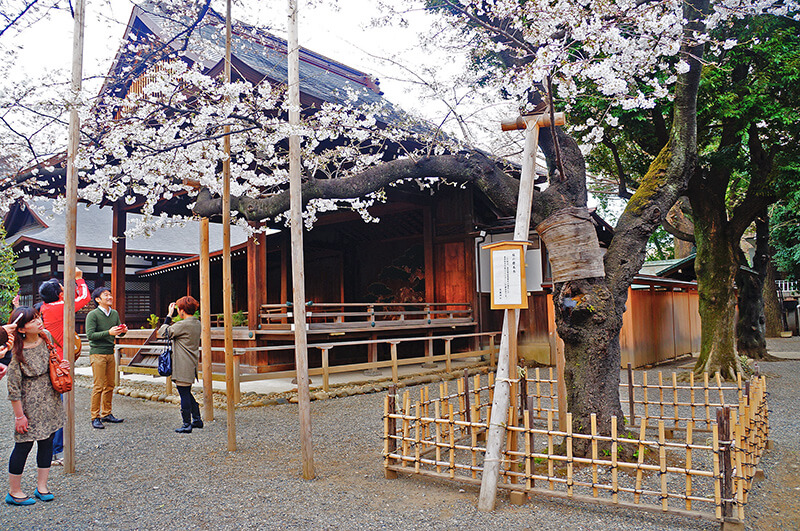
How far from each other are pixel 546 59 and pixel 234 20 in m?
4.35

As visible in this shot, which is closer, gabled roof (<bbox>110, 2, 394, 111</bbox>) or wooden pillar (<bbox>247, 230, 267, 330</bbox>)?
gabled roof (<bbox>110, 2, 394, 111</bbox>)

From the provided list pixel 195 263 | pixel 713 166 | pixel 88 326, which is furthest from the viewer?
pixel 195 263

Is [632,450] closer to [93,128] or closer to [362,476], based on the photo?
[362,476]

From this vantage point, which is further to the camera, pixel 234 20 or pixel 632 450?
pixel 234 20

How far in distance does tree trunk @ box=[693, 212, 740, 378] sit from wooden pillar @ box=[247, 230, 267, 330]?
8.86 meters

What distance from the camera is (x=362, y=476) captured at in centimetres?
451

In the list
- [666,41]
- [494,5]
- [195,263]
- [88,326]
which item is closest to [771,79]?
[666,41]

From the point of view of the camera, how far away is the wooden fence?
336cm

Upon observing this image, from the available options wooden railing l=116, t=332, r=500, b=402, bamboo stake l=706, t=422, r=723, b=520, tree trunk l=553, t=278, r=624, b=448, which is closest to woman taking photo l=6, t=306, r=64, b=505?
wooden railing l=116, t=332, r=500, b=402

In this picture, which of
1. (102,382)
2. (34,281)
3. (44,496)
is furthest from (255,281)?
(34,281)

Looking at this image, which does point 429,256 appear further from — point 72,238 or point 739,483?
point 739,483

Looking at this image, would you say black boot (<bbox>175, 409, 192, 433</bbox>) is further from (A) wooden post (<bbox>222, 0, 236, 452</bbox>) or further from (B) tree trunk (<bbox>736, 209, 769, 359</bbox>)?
(B) tree trunk (<bbox>736, 209, 769, 359</bbox>)

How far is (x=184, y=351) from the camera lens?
6.21 metres

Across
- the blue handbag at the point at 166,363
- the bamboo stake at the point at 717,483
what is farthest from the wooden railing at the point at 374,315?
the bamboo stake at the point at 717,483
